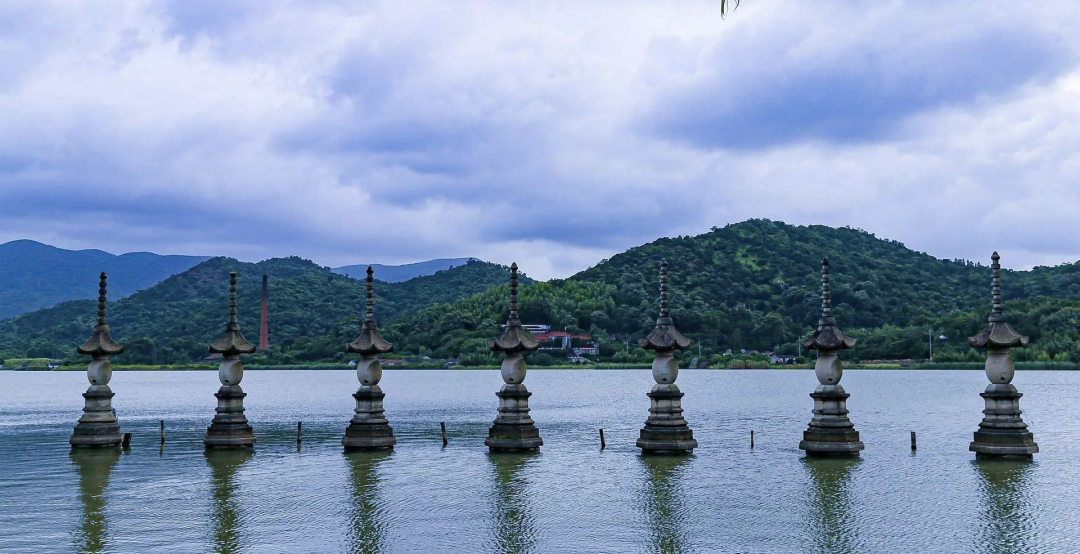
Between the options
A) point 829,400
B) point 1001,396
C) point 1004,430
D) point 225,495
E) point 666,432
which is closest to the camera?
point 225,495

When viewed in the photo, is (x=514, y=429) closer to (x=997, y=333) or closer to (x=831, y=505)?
(x=831, y=505)

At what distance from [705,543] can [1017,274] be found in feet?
568

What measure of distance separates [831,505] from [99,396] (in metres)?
22.9

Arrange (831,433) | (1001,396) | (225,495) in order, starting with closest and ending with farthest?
(225,495), (1001,396), (831,433)

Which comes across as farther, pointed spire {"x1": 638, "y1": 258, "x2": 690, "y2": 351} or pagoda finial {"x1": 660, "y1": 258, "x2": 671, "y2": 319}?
pagoda finial {"x1": 660, "y1": 258, "x2": 671, "y2": 319}

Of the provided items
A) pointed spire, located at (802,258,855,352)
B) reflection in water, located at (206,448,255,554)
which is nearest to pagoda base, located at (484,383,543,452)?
reflection in water, located at (206,448,255,554)

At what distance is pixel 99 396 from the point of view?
1243 inches

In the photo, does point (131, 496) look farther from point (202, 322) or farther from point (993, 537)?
point (202, 322)

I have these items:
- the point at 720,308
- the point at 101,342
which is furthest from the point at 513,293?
the point at 720,308

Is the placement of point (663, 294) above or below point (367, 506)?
above

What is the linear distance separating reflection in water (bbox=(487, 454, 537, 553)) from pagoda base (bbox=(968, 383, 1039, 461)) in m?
12.9

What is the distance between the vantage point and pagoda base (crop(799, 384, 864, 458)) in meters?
27.6

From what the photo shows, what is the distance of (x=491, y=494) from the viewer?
77.5 ft

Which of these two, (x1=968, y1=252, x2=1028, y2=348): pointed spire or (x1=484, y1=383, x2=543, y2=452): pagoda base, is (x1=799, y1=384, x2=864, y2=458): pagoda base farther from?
(x1=484, y1=383, x2=543, y2=452): pagoda base
